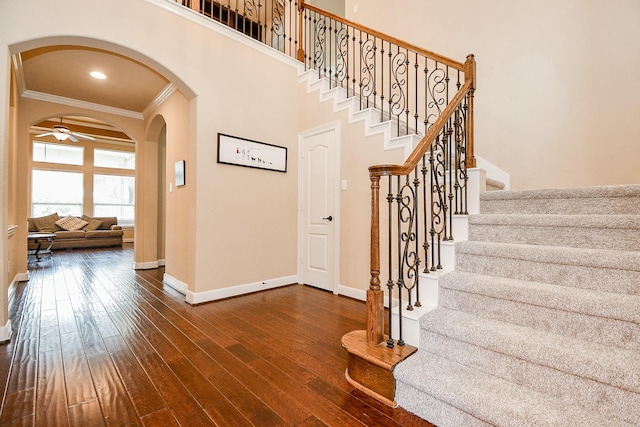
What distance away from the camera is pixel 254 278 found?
12.0 feet

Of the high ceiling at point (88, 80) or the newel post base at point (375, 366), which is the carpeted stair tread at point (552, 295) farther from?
the high ceiling at point (88, 80)

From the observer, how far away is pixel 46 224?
741 cm

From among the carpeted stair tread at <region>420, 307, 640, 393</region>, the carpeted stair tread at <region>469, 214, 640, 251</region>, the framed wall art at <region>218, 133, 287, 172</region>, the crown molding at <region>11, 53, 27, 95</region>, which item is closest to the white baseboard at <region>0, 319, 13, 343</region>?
the framed wall art at <region>218, 133, 287, 172</region>

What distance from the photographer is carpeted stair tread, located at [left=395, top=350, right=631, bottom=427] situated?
112 cm

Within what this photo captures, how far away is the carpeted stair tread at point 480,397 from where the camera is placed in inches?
44.2

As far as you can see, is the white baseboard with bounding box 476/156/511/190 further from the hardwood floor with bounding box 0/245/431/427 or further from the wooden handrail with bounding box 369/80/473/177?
the hardwood floor with bounding box 0/245/431/427

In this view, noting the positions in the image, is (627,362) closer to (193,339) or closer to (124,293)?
(193,339)

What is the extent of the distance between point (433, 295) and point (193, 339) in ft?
6.15

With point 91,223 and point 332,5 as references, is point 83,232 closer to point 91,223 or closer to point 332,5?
point 91,223

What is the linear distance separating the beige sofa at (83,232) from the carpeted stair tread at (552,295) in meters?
9.05

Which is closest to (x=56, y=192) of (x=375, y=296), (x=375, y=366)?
(x=375, y=296)

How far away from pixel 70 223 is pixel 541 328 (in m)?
9.89

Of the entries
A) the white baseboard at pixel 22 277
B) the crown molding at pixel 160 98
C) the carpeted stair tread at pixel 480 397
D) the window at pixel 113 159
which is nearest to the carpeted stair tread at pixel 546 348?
the carpeted stair tread at pixel 480 397

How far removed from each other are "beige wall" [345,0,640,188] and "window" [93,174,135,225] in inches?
373
